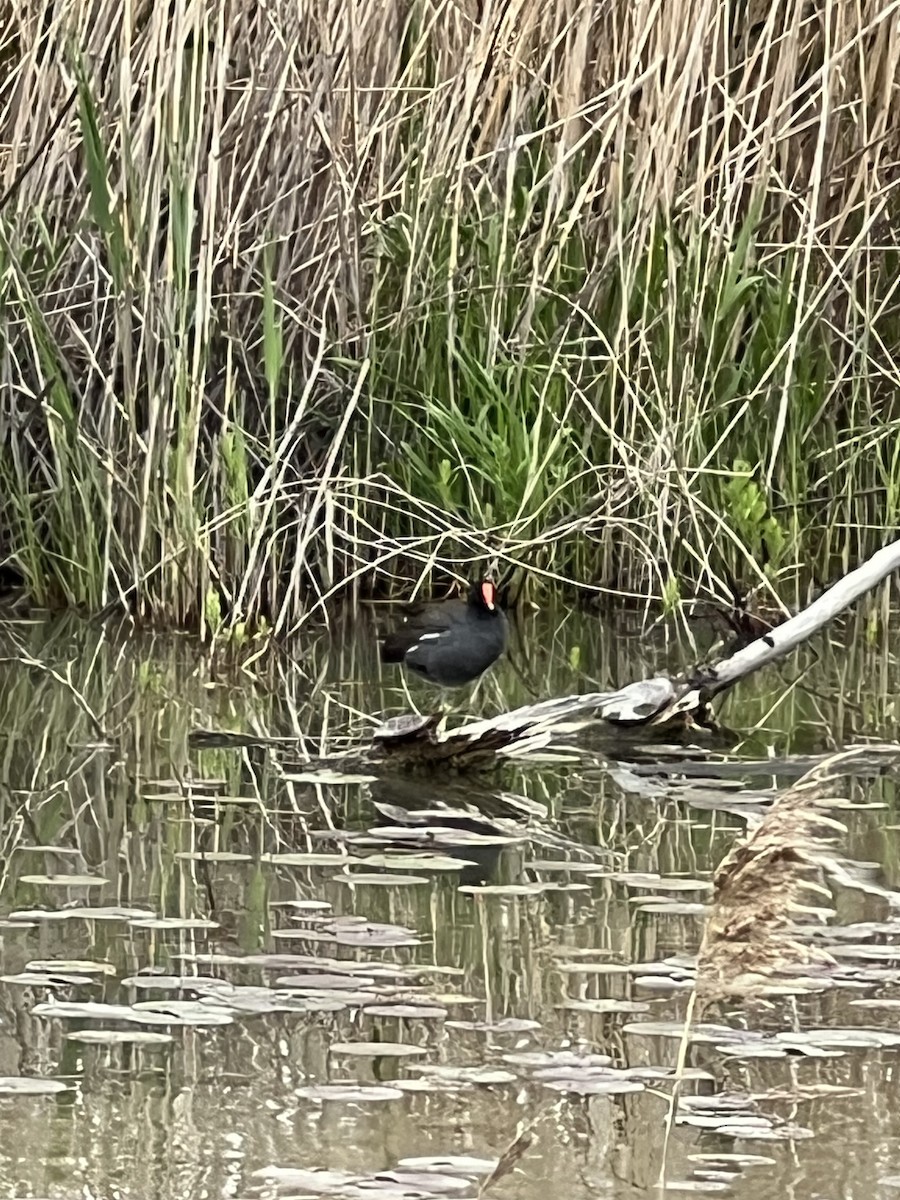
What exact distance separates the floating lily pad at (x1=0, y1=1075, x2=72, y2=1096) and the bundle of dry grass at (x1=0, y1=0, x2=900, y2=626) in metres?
2.88

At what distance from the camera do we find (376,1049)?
2832 millimetres

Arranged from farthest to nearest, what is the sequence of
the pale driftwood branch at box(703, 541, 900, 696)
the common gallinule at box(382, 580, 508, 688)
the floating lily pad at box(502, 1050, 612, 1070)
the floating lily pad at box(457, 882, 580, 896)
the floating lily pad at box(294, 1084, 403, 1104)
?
the common gallinule at box(382, 580, 508, 688) < the pale driftwood branch at box(703, 541, 900, 696) < the floating lily pad at box(457, 882, 580, 896) < the floating lily pad at box(502, 1050, 612, 1070) < the floating lily pad at box(294, 1084, 403, 1104)

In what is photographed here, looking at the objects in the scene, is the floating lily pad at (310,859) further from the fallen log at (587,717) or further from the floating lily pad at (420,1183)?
the floating lily pad at (420,1183)

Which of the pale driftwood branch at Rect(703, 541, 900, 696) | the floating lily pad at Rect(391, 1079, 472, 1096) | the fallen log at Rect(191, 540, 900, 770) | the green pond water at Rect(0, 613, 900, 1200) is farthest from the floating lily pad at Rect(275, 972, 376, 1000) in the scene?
the pale driftwood branch at Rect(703, 541, 900, 696)

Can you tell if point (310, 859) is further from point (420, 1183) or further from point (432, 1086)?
point (420, 1183)

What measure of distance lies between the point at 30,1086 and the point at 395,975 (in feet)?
1.98

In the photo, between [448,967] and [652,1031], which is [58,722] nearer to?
[448,967]

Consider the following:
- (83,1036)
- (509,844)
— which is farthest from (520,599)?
(83,1036)

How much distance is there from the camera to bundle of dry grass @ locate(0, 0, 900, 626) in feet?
18.9

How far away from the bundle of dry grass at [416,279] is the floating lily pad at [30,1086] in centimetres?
288

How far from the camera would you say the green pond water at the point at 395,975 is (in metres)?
2.51

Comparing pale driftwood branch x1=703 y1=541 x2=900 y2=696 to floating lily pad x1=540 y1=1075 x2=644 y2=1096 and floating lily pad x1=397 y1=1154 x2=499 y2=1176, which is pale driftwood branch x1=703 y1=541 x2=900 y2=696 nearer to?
floating lily pad x1=540 y1=1075 x2=644 y2=1096

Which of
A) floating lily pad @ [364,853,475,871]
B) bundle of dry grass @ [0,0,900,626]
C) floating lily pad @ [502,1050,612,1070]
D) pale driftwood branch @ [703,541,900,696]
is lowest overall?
floating lily pad @ [502,1050,612,1070]

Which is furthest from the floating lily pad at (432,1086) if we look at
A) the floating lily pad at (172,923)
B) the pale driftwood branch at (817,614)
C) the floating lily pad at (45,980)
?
the pale driftwood branch at (817,614)
